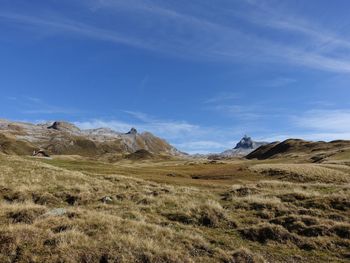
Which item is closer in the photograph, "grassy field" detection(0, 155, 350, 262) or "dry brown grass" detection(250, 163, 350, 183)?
"grassy field" detection(0, 155, 350, 262)

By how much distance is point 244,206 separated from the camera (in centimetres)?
2580

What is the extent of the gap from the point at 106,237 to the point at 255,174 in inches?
2010

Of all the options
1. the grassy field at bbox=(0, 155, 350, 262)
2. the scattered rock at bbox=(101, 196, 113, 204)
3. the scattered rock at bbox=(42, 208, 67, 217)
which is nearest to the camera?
the grassy field at bbox=(0, 155, 350, 262)

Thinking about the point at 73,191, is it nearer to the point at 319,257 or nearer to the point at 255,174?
the point at 319,257

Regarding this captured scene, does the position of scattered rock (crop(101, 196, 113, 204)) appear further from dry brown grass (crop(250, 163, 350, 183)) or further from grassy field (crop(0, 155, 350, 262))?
dry brown grass (crop(250, 163, 350, 183))

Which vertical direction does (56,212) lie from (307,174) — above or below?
below

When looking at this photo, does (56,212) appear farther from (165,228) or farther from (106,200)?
(165,228)

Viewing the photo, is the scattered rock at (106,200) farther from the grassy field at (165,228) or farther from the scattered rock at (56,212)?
the scattered rock at (56,212)

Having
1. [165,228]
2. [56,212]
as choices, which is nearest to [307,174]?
[165,228]

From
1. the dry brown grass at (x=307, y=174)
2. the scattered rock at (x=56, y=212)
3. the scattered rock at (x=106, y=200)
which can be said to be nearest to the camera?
the scattered rock at (x=56, y=212)

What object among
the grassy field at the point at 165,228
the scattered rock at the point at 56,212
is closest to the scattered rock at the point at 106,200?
the grassy field at the point at 165,228

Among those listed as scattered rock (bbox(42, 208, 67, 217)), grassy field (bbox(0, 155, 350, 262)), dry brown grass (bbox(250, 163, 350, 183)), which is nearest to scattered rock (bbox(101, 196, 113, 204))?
grassy field (bbox(0, 155, 350, 262))

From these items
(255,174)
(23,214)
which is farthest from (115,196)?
(255,174)

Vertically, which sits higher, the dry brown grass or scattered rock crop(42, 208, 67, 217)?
the dry brown grass
